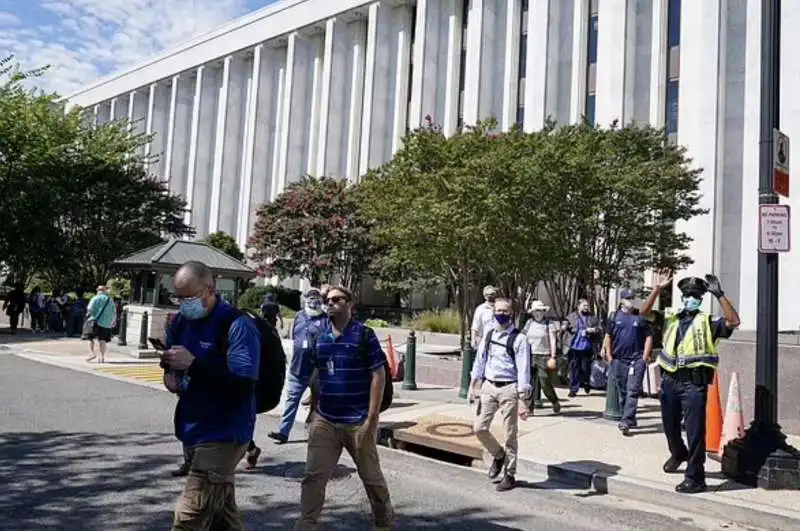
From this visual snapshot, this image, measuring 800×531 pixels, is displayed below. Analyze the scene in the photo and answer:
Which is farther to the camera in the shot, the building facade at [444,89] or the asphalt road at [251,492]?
the building facade at [444,89]

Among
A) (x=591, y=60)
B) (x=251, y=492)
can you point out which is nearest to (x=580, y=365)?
(x=251, y=492)

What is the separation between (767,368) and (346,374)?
14.1 ft

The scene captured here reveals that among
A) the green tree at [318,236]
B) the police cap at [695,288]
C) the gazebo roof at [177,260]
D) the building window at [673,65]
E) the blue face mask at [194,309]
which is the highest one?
the building window at [673,65]

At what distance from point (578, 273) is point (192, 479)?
49.3 feet

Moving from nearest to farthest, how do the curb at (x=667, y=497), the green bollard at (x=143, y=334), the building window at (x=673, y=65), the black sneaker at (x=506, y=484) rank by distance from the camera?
the curb at (x=667, y=497)
the black sneaker at (x=506, y=484)
the green bollard at (x=143, y=334)
the building window at (x=673, y=65)

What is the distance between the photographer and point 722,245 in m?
24.4

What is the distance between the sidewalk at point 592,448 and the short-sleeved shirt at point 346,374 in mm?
3008

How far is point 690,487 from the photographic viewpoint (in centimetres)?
596

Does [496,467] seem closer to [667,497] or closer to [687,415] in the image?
[667,497]

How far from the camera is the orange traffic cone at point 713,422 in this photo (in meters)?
7.45

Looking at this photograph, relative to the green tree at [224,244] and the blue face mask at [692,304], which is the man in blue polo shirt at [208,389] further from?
the green tree at [224,244]

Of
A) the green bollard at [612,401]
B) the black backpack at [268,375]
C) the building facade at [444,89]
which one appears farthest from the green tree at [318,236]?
the black backpack at [268,375]

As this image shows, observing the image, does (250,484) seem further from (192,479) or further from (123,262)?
(123,262)

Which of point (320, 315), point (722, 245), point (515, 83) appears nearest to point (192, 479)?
point (320, 315)
